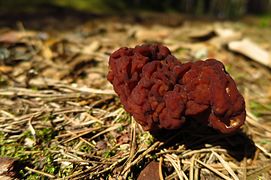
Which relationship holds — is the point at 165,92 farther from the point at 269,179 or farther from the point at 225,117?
the point at 269,179

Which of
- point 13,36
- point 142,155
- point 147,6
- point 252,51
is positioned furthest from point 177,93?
point 147,6

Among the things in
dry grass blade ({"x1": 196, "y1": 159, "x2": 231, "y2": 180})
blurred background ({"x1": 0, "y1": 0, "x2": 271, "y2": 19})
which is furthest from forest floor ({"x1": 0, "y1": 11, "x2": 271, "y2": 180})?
blurred background ({"x1": 0, "y1": 0, "x2": 271, "y2": 19})

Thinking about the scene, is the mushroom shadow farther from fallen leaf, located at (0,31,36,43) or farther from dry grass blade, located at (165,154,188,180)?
fallen leaf, located at (0,31,36,43)

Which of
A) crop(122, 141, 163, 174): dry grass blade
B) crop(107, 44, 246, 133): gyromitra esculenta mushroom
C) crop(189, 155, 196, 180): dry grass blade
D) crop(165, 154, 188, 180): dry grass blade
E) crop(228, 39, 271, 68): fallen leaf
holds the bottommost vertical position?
crop(189, 155, 196, 180): dry grass blade

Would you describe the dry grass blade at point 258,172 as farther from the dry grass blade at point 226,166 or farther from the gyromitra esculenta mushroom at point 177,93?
the gyromitra esculenta mushroom at point 177,93

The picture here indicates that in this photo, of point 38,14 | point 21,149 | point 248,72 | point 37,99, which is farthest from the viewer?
point 38,14

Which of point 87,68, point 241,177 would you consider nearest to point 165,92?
point 241,177

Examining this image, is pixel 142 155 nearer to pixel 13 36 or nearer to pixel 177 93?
pixel 177 93
